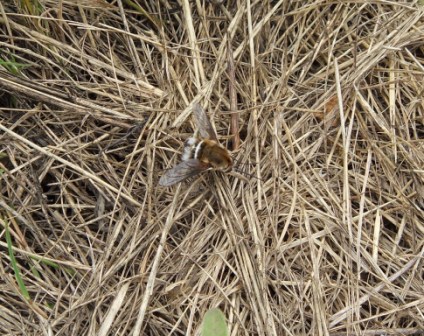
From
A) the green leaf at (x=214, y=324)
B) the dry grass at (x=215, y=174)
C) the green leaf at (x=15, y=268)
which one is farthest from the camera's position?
the dry grass at (x=215, y=174)

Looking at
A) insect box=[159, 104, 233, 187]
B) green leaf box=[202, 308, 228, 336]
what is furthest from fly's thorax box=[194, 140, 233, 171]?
green leaf box=[202, 308, 228, 336]

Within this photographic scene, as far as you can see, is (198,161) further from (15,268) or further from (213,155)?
(15,268)

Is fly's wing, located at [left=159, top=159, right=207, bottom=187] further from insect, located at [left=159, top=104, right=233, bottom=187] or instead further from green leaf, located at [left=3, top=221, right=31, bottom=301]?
green leaf, located at [left=3, top=221, right=31, bottom=301]

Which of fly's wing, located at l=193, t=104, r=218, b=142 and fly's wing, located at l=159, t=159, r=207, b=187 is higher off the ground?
fly's wing, located at l=193, t=104, r=218, b=142

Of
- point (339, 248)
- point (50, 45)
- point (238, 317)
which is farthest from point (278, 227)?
point (50, 45)

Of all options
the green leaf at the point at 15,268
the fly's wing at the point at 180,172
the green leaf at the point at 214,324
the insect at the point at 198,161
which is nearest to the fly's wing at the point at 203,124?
the insect at the point at 198,161

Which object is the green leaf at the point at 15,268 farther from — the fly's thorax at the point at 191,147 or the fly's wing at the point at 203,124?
the fly's wing at the point at 203,124

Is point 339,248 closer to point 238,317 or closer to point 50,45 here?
point 238,317
